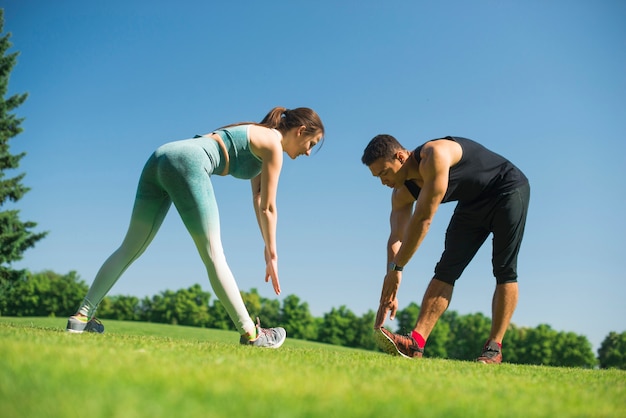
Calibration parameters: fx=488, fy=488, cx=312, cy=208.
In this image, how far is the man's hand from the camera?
475 cm

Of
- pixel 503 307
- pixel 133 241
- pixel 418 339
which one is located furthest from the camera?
pixel 503 307

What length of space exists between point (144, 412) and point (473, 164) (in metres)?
4.34

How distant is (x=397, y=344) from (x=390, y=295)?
1.57 ft

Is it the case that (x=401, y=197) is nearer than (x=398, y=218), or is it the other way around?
(x=401, y=197)

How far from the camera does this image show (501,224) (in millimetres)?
5203

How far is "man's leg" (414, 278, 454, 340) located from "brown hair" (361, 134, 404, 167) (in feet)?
4.87

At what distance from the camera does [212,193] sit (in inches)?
175

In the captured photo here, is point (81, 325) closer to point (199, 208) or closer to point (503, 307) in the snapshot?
point (199, 208)

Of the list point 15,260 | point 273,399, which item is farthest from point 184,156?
point 15,260

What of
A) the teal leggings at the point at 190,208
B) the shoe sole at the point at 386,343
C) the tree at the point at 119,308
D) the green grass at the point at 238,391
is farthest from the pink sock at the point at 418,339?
the tree at the point at 119,308

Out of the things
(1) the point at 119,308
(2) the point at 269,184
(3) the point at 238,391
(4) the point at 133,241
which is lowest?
(1) the point at 119,308

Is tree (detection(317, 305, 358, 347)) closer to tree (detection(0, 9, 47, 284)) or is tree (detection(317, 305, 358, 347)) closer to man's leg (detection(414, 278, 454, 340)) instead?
tree (detection(0, 9, 47, 284))

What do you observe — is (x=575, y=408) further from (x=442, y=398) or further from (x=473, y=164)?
(x=473, y=164)

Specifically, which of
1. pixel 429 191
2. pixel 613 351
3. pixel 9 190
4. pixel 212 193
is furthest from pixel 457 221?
pixel 613 351
